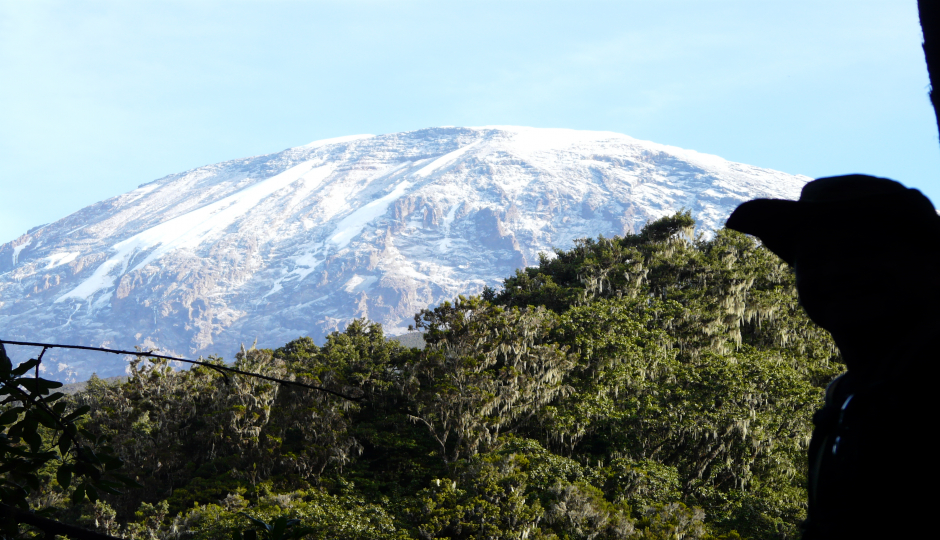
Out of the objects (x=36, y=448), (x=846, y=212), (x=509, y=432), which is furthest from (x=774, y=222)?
(x=509, y=432)

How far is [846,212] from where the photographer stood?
92 cm

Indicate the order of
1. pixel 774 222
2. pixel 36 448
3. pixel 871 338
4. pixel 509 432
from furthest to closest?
pixel 509 432
pixel 36 448
pixel 774 222
pixel 871 338

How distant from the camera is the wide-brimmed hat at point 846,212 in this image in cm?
89

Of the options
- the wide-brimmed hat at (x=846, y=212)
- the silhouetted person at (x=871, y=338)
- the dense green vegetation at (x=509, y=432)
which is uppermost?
the wide-brimmed hat at (x=846, y=212)

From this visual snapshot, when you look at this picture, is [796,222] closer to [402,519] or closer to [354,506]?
[402,519]

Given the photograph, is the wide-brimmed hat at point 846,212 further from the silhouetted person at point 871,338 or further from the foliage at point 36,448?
the foliage at point 36,448

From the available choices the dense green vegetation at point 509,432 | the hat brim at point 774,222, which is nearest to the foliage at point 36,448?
the hat brim at point 774,222

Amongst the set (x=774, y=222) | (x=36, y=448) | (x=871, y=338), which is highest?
(x=774, y=222)

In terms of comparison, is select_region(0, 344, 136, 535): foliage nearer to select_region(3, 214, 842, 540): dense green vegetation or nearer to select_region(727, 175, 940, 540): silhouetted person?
select_region(727, 175, 940, 540): silhouetted person

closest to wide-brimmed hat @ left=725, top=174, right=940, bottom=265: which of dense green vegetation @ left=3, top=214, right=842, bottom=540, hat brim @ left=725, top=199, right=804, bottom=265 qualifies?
hat brim @ left=725, top=199, right=804, bottom=265

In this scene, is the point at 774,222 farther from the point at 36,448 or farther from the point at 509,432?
the point at 509,432

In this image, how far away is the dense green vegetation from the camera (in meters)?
14.7

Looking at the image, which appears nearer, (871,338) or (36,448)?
(871,338)

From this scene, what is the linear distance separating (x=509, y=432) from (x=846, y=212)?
20.6 m
